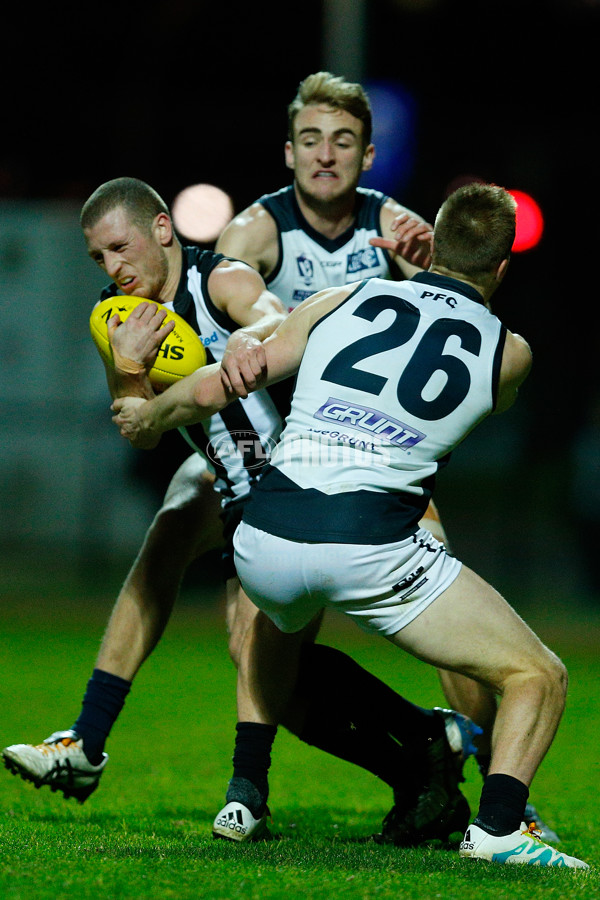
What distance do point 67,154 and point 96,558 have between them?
5335 millimetres

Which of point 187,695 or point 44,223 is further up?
point 44,223

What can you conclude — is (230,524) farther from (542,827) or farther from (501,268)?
(542,827)

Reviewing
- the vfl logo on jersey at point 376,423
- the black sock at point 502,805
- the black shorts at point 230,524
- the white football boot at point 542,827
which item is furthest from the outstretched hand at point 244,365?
the white football boot at point 542,827

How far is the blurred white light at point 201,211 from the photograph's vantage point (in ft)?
44.0

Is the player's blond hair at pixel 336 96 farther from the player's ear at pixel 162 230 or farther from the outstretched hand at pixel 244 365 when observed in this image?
the outstretched hand at pixel 244 365

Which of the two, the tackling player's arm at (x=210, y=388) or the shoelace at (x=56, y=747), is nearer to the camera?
the tackling player's arm at (x=210, y=388)

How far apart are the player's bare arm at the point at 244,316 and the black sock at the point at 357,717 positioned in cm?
106

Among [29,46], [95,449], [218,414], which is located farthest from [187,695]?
[29,46]

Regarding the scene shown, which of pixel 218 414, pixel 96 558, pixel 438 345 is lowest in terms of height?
pixel 96 558

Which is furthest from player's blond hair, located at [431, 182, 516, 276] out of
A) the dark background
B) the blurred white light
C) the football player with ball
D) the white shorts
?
the blurred white light

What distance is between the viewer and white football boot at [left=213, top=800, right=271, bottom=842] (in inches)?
154

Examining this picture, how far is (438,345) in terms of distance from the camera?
3.62 m

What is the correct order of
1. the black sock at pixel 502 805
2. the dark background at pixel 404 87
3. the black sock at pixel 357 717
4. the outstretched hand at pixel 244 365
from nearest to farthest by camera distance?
1. the black sock at pixel 502 805
2. the outstretched hand at pixel 244 365
3. the black sock at pixel 357 717
4. the dark background at pixel 404 87

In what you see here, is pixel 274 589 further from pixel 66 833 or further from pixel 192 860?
pixel 66 833
